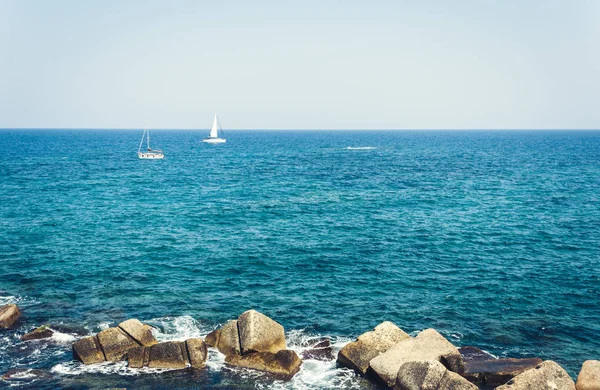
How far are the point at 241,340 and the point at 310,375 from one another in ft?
14.8

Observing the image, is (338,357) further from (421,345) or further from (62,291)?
(62,291)

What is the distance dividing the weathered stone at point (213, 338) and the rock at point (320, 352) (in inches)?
213

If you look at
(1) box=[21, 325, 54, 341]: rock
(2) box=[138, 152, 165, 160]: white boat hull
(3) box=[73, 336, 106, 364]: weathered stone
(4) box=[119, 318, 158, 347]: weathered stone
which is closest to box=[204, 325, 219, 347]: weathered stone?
(4) box=[119, 318, 158, 347]: weathered stone

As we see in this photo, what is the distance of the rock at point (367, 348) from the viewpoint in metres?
25.9

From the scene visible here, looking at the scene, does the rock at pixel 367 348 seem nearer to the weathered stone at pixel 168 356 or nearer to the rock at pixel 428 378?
the rock at pixel 428 378

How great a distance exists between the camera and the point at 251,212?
2520 inches

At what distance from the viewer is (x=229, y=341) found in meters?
27.5

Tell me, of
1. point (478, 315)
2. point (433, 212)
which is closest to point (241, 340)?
point (478, 315)

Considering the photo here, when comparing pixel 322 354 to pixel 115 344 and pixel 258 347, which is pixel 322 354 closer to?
pixel 258 347

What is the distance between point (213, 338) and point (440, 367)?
13.8 m

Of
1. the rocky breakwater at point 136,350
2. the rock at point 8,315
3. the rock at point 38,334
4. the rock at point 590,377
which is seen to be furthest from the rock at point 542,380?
the rock at point 8,315

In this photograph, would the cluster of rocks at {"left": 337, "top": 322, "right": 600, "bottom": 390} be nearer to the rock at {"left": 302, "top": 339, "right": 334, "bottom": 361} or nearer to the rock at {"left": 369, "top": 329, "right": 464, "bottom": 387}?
the rock at {"left": 369, "top": 329, "right": 464, "bottom": 387}

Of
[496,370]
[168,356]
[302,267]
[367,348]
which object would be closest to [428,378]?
[496,370]

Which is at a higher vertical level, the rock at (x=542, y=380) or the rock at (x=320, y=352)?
the rock at (x=542, y=380)
